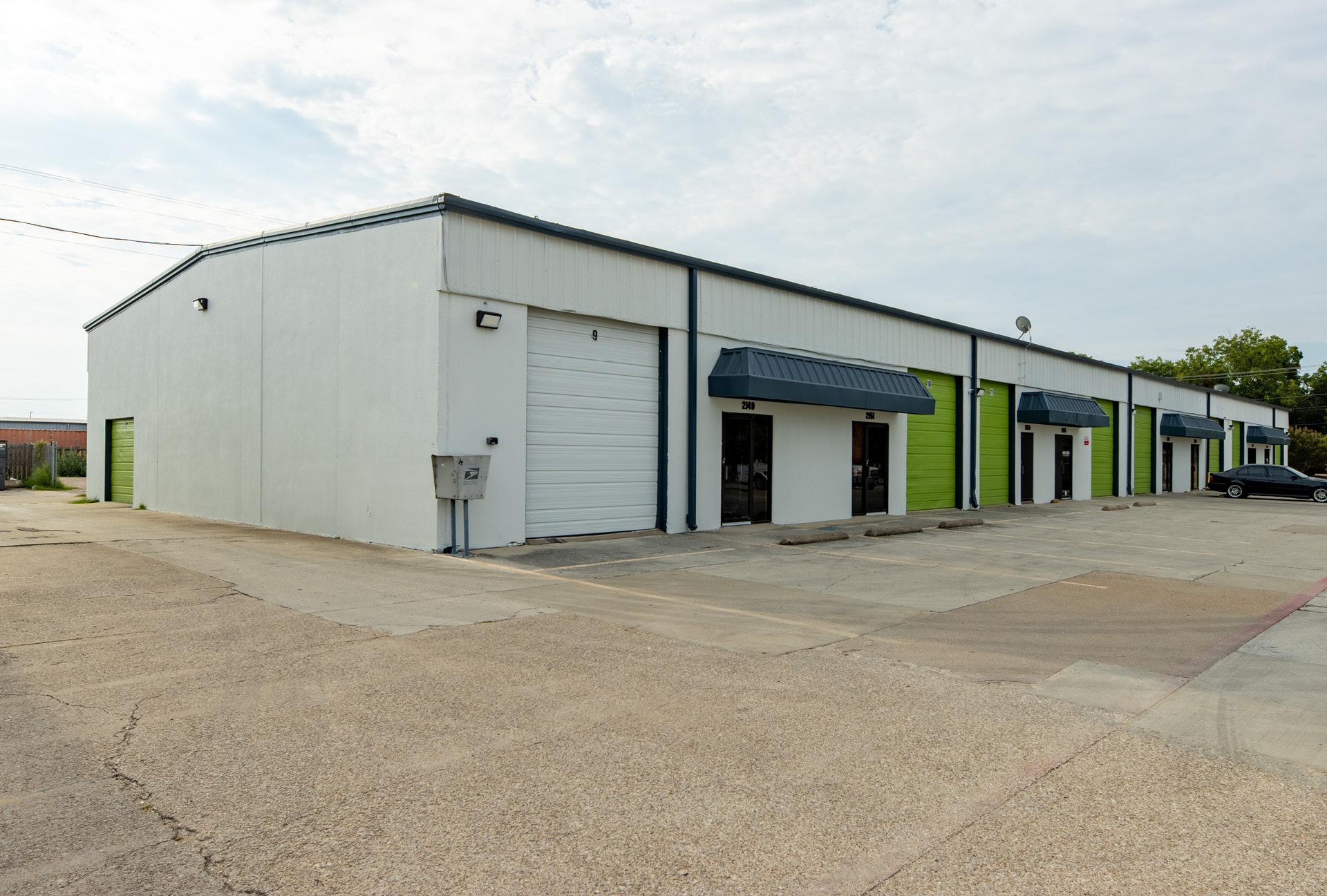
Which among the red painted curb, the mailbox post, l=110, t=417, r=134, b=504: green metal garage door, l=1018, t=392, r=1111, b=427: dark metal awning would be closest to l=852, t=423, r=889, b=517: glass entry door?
l=1018, t=392, r=1111, b=427: dark metal awning

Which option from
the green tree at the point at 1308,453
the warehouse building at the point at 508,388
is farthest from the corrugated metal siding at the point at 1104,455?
the green tree at the point at 1308,453

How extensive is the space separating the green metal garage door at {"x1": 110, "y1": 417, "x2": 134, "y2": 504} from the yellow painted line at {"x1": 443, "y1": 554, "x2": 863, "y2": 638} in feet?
50.4

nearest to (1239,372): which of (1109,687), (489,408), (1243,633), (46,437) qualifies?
(1243,633)

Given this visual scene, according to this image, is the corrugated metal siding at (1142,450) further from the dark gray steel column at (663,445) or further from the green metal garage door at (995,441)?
the dark gray steel column at (663,445)

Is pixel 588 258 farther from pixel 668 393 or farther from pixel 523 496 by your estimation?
pixel 523 496

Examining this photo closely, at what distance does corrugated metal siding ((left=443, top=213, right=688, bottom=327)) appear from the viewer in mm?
12359

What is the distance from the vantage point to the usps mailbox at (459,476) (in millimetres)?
11578

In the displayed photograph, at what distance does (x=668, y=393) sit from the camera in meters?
15.6

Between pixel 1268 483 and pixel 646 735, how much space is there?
3822cm

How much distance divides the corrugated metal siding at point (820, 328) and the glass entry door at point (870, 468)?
6.10ft

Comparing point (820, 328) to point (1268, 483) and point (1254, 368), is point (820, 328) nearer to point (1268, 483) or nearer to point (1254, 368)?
point (1268, 483)

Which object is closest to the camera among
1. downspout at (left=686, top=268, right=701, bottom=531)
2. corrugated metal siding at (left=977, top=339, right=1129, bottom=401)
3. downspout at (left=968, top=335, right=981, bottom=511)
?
downspout at (left=686, top=268, right=701, bottom=531)

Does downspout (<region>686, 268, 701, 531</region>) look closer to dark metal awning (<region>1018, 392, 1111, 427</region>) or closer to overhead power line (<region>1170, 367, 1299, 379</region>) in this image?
dark metal awning (<region>1018, 392, 1111, 427</region>)

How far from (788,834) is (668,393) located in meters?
12.4
